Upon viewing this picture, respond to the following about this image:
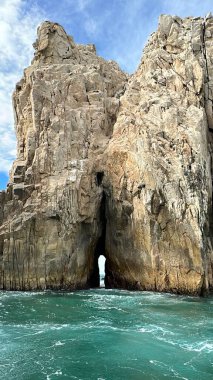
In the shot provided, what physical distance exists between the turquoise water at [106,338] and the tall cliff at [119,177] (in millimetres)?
5120

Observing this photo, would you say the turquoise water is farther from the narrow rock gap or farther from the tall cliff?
the narrow rock gap

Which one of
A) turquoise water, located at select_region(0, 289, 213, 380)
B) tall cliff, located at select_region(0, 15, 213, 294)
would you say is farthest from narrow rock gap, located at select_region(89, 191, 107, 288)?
turquoise water, located at select_region(0, 289, 213, 380)

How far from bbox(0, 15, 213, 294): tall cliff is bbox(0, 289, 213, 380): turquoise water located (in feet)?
16.8

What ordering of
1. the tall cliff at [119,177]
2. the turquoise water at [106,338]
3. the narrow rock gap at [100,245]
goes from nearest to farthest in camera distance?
1. the turquoise water at [106,338]
2. the tall cliff at [119,177]
3. the narrow rock gap at [100,245]

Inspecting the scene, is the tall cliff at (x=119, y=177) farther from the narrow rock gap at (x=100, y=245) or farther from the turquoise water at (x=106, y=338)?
the turquoise water at (x=106, y=338)

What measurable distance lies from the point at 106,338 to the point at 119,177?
22375mm

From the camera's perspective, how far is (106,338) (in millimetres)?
22469

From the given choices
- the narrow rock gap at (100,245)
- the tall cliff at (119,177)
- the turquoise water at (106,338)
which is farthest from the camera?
the narrow rock gap at (100,245)

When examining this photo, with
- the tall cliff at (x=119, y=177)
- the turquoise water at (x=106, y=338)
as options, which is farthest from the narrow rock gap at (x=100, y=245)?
the turquoise water at (x=106, y=338)

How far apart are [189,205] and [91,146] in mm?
14082

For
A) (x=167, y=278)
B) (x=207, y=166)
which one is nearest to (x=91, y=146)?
(x=207, y=166)

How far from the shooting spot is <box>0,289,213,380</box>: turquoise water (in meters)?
Result: 17.6

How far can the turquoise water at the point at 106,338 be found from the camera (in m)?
17.6

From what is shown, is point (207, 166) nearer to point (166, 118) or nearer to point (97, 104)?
point (166, 118)
